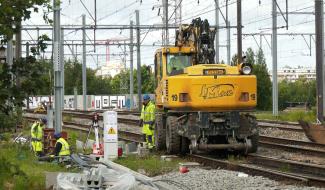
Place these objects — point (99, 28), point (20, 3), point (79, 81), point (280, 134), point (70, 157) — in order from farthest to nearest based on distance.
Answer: point (79, 81), point (99, 28), point (280, 134), point (70, 157), point (20, 3)

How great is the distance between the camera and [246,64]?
17891 millimetres

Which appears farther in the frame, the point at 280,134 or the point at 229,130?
the point at 280,134

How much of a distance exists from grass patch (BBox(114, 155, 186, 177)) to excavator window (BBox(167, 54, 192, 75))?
2.76 metres

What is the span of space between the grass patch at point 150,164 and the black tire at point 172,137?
0.50 meters

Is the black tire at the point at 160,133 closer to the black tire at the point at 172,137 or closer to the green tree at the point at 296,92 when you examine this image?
the black tire at the point at 172,137

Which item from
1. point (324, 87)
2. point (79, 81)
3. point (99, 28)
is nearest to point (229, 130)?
point (324, 87)

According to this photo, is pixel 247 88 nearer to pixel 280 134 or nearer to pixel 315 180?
pixel 315 180

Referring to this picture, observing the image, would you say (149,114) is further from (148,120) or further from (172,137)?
(172,137)

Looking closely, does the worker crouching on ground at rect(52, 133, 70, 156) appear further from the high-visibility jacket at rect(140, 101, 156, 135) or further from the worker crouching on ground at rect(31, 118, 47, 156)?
the high-visibility jacket at rect(140, 101, 156, 135)

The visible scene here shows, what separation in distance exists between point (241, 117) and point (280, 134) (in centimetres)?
882

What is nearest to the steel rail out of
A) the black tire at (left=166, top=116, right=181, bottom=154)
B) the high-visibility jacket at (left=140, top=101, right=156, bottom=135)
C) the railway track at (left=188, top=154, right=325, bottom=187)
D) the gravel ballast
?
the railway track at (left=188, top=154, right=325, bottom=187)

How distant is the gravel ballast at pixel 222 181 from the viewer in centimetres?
1212

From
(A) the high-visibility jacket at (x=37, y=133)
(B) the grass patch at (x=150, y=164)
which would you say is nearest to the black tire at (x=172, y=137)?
(B) the grass patch at (x=150, y=164)

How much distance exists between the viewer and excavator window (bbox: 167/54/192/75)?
62.5 ft
